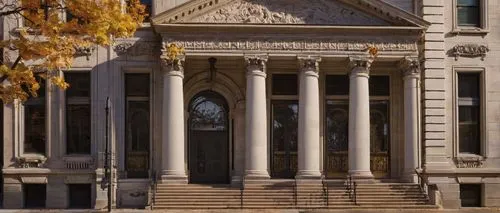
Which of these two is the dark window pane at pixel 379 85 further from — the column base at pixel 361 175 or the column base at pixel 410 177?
the column base at pixel 361 175

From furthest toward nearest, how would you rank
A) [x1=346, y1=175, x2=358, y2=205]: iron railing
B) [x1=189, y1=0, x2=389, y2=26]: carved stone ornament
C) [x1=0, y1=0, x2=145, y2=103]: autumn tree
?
[x1=189, y1=0, x2=389, y2=26]: carved stone ornament → [x1=346, y1=175, x2=358, y2=205]: iron railing → [x1=0, y1=0, x2=145, y2=103]: autumn tree

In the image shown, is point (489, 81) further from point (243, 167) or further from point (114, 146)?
point (114, 146)

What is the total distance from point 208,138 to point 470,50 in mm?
12103

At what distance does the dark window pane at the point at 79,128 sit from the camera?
37594 mm

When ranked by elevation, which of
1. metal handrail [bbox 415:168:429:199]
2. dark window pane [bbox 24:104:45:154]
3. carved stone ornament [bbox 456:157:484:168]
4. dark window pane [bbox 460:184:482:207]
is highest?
dark window pane [bbox 24:104:45:154]

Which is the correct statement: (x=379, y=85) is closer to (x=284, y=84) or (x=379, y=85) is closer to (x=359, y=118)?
(x=359, y=118)

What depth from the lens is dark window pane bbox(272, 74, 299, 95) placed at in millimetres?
38562

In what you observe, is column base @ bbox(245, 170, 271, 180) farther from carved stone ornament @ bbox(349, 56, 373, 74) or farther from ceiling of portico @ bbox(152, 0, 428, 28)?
ceiling of portico @ bbox(152, 0, 428, 28)

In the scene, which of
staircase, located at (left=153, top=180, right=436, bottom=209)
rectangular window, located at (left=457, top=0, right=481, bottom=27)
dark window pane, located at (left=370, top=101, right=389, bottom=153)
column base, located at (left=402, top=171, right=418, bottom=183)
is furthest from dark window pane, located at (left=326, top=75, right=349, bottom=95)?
rectangular window, located at (left=457, top=0, right=481, bottom=27)

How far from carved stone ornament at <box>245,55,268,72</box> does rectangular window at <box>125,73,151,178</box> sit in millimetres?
4924

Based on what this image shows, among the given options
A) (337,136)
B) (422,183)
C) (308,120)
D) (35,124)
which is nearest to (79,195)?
(35,124)

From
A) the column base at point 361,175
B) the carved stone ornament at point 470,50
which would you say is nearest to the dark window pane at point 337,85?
the column base at point 361,175

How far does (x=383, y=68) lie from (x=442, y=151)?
4.43m

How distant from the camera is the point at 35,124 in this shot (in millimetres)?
37531
